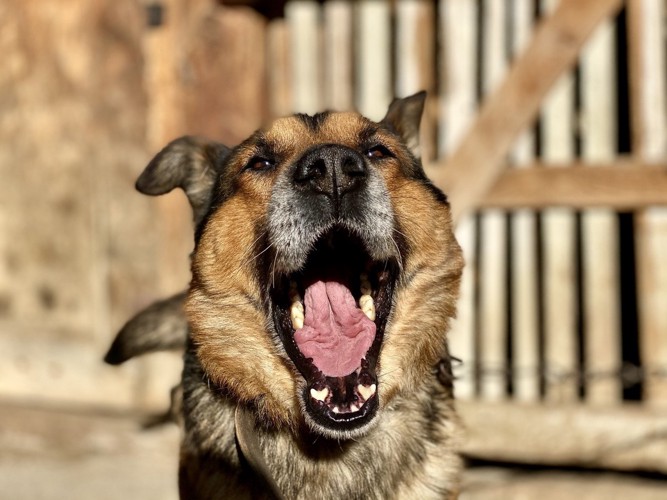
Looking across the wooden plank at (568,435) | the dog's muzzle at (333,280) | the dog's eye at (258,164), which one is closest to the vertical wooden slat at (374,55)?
the wooden plank at (568,435)

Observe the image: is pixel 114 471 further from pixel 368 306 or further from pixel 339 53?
pixel 368 306

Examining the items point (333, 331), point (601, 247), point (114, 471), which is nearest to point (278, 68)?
point (601, 247)

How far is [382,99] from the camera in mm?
6629

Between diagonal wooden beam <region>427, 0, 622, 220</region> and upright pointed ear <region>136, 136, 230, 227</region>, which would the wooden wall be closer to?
diagonal wooden beam <region>427, 0, 622, 220</region>

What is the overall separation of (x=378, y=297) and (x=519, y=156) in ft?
10.2

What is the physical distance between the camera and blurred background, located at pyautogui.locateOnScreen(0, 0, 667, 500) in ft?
19.7

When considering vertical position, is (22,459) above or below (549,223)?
below

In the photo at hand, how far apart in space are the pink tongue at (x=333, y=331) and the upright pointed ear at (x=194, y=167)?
59cm

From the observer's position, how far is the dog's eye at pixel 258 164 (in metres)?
3.56

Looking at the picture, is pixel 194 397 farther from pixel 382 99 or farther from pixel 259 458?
pixel 382 99

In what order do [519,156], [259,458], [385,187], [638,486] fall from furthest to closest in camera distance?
[519,156], [638,486], [385,187], [259,458]

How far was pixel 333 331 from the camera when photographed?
11.2 ft

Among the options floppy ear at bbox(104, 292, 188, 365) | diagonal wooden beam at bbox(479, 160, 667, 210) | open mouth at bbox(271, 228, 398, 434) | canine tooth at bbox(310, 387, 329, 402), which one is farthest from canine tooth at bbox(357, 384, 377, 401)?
diagonal wooden beam at bbox(479, 160, 667, 210)

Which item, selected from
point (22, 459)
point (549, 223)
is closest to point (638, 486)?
point (549, 223)
